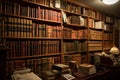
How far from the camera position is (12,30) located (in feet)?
6.35

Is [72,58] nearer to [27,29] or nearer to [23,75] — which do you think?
[27,29]

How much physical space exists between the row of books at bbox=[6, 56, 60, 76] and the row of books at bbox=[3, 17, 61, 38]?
1.31ft

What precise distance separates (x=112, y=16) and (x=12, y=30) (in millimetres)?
3229

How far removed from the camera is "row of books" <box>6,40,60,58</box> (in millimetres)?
1942

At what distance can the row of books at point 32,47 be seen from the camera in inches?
76.5

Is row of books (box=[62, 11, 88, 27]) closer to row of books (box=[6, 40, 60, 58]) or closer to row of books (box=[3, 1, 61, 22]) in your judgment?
row of books (box=[3, 1, 61, 22])

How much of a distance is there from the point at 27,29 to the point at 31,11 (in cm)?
31

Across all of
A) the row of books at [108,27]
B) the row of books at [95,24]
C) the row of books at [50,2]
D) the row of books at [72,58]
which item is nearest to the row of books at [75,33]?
the row of books at [95,24]

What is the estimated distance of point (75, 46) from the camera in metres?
2.82

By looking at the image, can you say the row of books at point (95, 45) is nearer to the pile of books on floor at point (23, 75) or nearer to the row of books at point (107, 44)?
the row of books at point (107, 44)

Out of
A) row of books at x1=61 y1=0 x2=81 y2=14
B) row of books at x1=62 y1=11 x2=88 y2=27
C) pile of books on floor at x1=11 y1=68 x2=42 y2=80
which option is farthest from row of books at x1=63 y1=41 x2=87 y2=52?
pile of books on floor at x1=11 y1=68 x2=42 y2=80

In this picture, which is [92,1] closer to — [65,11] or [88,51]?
[65,11]

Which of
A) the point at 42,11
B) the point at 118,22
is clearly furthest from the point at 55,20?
the point at 118,22

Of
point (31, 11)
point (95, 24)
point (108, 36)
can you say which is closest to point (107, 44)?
point (108, 36)
